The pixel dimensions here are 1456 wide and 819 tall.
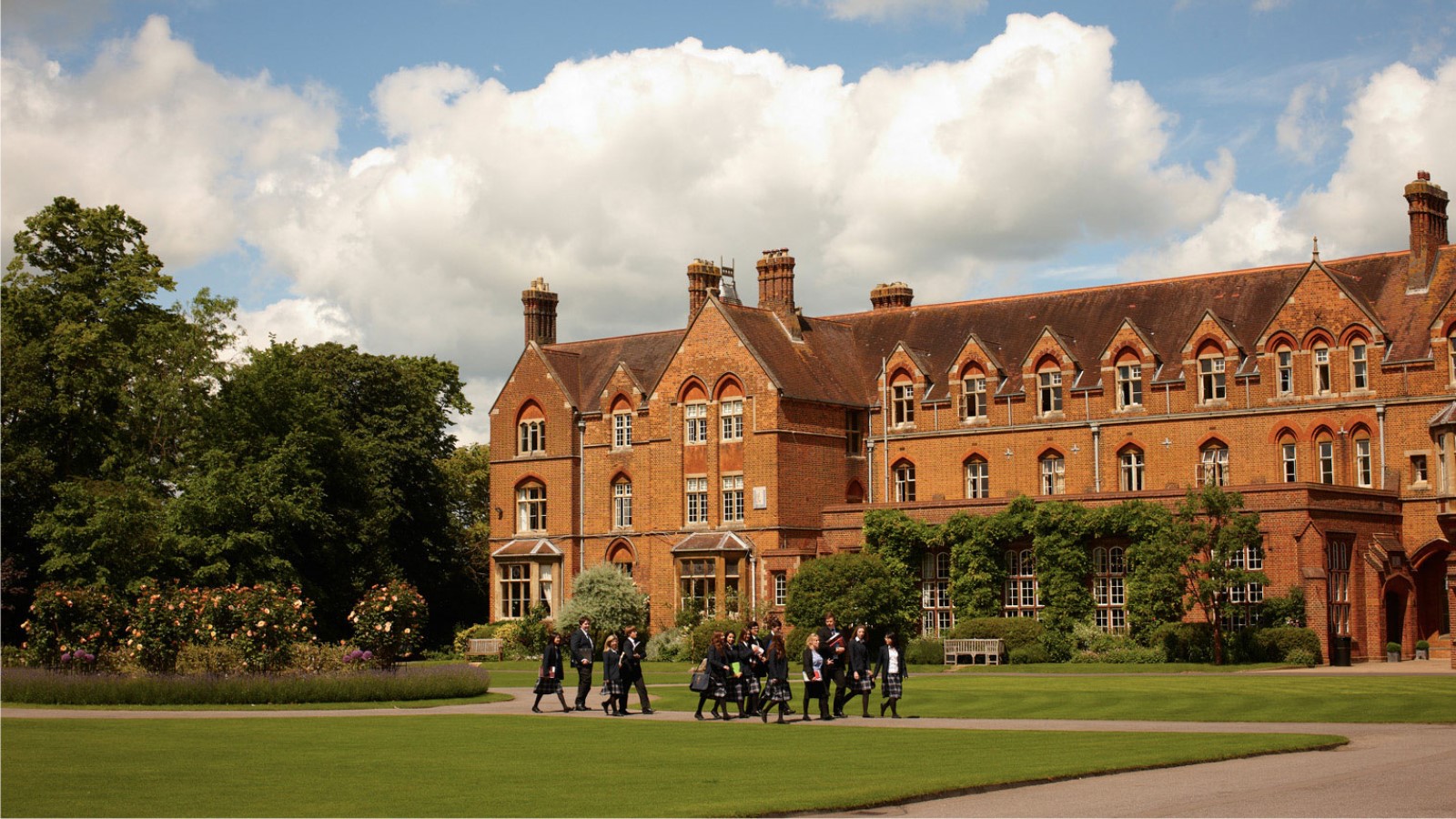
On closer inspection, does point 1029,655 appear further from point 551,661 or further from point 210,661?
point 210,661

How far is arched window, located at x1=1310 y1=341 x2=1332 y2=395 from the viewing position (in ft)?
181

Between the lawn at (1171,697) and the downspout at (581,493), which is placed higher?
the downspout at (581,493)

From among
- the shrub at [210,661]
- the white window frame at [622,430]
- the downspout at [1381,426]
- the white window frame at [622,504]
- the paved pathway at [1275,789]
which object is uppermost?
the white window frame at [622,430]

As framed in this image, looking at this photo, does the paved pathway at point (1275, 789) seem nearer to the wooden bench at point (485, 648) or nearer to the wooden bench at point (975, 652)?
the wooden bench at point (975, 652)

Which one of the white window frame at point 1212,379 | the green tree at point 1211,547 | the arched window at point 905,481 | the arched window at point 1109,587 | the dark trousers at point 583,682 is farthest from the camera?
the arched window at point 905,481

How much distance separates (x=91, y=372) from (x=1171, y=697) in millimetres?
41710

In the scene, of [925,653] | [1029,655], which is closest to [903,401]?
[925,653]

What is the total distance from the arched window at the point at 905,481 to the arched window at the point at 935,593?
704 centimetres

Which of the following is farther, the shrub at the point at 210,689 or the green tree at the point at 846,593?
the green tree at the point at 846,593

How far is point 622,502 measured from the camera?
67500mm

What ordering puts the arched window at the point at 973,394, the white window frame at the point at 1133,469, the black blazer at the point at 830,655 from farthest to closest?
the arched window at the point at 973,394 → the white window frame at the point at 1133,469 → the black blazer at the point at 830,655

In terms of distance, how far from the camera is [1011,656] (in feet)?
171

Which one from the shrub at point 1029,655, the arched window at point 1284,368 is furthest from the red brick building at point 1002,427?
the shrub at point 1029,655

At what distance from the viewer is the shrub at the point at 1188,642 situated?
4934 cm
